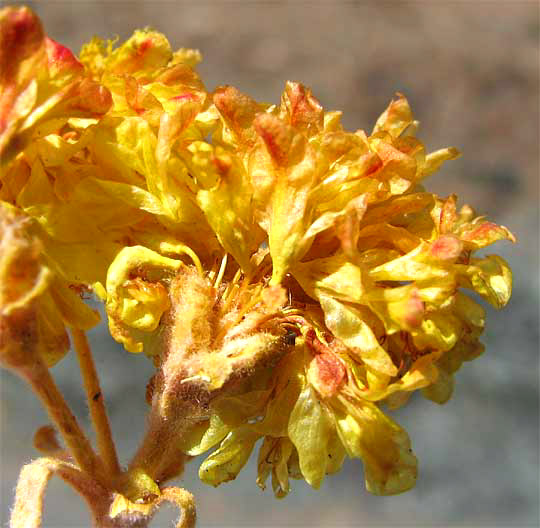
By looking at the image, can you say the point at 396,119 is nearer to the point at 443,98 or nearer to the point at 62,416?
the point at 62,416

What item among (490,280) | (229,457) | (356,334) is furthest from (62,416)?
(490,280)

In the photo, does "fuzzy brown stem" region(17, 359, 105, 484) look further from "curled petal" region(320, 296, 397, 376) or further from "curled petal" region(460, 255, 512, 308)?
"curled petal" region(460, 255, 512, 308)

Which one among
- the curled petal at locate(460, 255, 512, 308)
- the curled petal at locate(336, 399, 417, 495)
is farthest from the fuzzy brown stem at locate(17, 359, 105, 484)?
the curled petal at locate(460, 255, 512, 308)

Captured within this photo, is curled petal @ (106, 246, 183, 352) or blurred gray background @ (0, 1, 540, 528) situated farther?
blurred gray background @ (0, 1, 540, 528)

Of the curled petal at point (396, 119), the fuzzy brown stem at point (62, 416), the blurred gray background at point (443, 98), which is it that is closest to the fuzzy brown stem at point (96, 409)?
the fuzzy brown stem at point (62, 416)

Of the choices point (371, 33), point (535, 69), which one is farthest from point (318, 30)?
point (535, 69)

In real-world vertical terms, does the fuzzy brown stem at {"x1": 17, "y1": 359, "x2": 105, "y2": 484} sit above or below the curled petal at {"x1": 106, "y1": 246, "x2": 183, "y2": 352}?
below

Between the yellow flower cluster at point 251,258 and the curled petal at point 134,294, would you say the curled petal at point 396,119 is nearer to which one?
the yellow flower cluster at point 251,258

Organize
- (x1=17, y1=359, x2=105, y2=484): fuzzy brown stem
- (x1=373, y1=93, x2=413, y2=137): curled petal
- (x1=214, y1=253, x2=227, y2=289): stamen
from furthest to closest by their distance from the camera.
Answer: (x1=373, y1=93, x2=413, y2=137): curled petal
(x1=214, y1=253, x2=227, y2=289): stamen
(x1=17, y1=359, x2=105, y2=484): fuzzy brown stem
